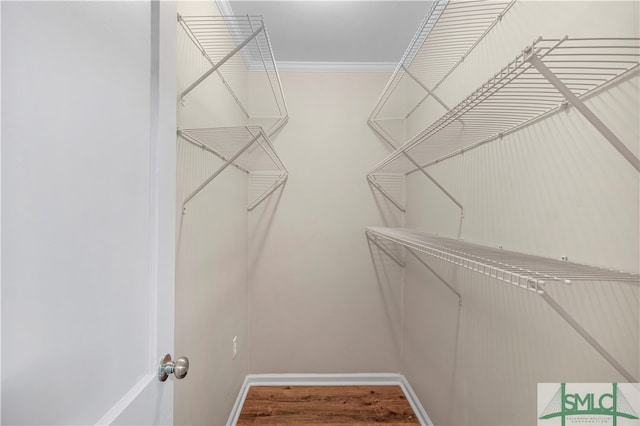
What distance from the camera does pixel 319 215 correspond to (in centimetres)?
216

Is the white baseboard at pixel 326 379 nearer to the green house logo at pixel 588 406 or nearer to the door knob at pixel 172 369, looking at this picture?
the green house logo at pixel 588 406

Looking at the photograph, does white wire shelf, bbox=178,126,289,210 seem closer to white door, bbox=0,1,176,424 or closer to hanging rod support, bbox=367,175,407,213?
white door, bbox=0,1,176,424

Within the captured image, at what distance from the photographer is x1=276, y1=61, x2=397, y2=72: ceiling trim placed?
2.11 meters

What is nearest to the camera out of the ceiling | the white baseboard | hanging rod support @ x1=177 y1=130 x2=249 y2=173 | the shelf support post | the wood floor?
the shelf support post

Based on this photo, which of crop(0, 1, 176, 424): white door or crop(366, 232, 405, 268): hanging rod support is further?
crop(366, 232, 405, 268): hanging rod support

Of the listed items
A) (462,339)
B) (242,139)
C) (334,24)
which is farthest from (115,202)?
(334,24)

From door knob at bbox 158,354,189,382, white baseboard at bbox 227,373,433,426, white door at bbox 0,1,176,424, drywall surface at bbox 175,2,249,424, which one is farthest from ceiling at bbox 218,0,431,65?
white baseboard at bbox 227,373,433,426

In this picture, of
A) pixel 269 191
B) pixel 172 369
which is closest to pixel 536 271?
pixel 172 369

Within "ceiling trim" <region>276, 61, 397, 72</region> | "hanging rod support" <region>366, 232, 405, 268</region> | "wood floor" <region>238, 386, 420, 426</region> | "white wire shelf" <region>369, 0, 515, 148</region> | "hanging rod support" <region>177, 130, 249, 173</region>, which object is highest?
"ceiling trim" <region>276, 61, 397, 72</region>

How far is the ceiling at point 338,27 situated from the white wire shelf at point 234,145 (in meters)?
0.78

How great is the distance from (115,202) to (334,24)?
161 cm

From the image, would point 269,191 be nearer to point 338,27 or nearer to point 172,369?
point 338,27

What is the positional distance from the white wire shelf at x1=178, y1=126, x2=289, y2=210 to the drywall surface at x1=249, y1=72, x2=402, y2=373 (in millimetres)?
442

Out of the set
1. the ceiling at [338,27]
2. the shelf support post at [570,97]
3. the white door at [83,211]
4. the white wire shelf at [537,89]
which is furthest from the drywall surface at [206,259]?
the shelf support post at [570,97]
